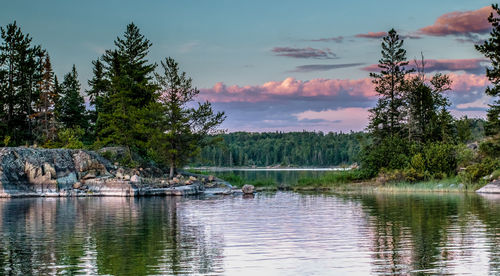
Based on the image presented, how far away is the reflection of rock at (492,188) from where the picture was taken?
46500 millimetres

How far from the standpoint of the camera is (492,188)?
46906mm

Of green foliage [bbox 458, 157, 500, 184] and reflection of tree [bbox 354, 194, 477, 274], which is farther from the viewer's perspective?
green foliage [bbox 458, 157, 500, 184]

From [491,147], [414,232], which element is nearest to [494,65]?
[491,147]

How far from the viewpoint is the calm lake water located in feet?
49.5

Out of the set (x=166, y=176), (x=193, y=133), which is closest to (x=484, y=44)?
(x=193, y=133)

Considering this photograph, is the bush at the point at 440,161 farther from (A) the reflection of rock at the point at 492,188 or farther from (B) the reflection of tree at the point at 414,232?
(B) the reflection of tree at the point at 414,232

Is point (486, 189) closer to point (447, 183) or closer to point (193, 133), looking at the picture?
point (447, 183)

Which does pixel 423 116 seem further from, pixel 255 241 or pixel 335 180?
pixel 255 241

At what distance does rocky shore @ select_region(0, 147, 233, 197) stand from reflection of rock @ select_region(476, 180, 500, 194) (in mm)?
21983

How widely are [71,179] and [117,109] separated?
13.5 metres

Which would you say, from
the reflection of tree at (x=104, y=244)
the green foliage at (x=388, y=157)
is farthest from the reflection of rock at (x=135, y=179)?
the green foliage at (x=388, y=157)

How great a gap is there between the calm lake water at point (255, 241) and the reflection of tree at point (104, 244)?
0.12 feet

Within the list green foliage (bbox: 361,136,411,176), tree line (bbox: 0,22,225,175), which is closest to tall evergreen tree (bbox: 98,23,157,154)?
tree line (bbox: 0,22,225,175)

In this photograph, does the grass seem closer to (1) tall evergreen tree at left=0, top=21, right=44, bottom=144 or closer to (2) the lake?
(2) the lake
